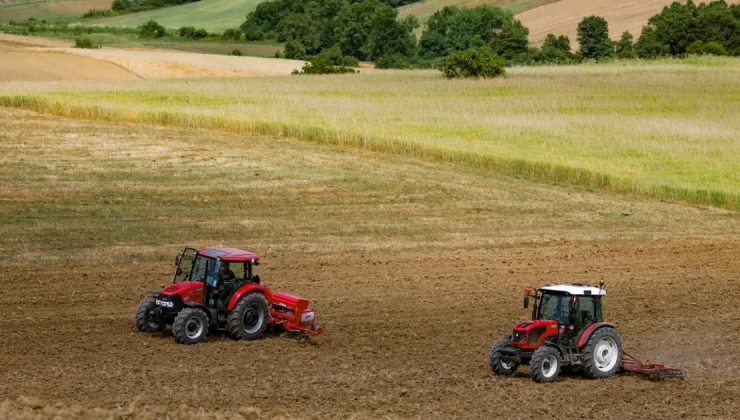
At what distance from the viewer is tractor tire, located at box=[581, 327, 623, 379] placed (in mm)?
14734

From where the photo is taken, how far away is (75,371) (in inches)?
573

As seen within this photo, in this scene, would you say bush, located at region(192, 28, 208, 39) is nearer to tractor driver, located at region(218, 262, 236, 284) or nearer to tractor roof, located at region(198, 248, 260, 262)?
tractor roof, located at region(198, 248, 260, 262)

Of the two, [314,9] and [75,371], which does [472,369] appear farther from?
[314,9]

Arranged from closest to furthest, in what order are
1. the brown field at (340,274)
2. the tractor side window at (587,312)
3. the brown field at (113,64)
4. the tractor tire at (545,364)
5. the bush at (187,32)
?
1. the brown field at (340,274)
2. the tractor tire at (545,364)
3. the tractor side window at (587,312)
4. the brown field at (113,64)
5. the bush at (187,32)

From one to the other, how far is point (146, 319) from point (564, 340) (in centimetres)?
580

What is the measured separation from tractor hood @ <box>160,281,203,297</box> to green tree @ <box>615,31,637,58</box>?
7612cm

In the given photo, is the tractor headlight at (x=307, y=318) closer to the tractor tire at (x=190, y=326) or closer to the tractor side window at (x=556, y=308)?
the tractor tire at (x=190, y=326)

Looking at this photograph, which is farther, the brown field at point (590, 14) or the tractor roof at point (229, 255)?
the brown field at point (590, 14)

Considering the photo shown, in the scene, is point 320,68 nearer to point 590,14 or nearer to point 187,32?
point 590,14

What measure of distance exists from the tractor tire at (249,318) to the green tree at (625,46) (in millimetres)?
75897

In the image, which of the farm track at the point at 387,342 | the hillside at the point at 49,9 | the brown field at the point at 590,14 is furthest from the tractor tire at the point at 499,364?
the hillside at the point at 49,9

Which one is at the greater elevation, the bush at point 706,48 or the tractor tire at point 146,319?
the bush at point 706,48

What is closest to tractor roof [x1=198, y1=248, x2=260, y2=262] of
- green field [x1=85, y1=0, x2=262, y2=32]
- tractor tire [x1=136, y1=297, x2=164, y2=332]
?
tractor tire [x1=136, y1=297, x2=164, y2=332]

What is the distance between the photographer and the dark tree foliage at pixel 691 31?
86.3m
